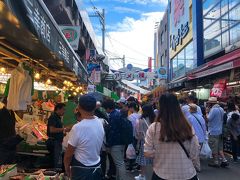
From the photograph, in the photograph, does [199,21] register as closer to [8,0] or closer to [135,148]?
[135,148]

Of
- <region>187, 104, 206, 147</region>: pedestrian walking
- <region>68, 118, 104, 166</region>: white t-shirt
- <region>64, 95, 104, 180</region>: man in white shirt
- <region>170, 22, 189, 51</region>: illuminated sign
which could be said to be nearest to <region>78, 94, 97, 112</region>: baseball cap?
<region>64, 95, 104, 180</region>: man in white shirt

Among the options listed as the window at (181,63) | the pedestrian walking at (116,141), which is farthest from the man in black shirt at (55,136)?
the window at (181,63)

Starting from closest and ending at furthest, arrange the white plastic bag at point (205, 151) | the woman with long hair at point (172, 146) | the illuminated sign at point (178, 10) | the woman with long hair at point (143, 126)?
the woman with long hair at point (172, 146) < the woman with long hair at point (143, 126) < the white plastic bag at point (205, 151) < the illuminated sign at point (178, 10)

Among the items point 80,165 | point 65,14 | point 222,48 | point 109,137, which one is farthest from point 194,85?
point 80,165

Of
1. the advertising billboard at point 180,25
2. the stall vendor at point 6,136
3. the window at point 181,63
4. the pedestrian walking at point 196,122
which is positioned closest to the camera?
the stall vendor at point 6,136

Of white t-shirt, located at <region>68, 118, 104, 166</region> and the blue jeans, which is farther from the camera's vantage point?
the blue jeans

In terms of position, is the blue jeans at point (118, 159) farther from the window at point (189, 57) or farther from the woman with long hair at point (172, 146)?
the window at point (189, 57)

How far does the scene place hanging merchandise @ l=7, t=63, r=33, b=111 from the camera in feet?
21.6

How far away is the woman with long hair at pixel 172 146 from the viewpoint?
4.07m

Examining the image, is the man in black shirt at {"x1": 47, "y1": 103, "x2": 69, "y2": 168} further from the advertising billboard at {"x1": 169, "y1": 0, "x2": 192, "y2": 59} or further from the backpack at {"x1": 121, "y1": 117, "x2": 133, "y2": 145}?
the advertising billboard at {"x1": 169, "y1": 0, "x2": 192, "y2": 59}

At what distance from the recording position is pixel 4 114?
7.35 meters

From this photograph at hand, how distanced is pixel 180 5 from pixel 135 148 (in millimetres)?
25251

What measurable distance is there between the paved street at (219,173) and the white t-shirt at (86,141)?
5084mm

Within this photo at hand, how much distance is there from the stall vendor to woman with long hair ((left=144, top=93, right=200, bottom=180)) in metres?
3.97
